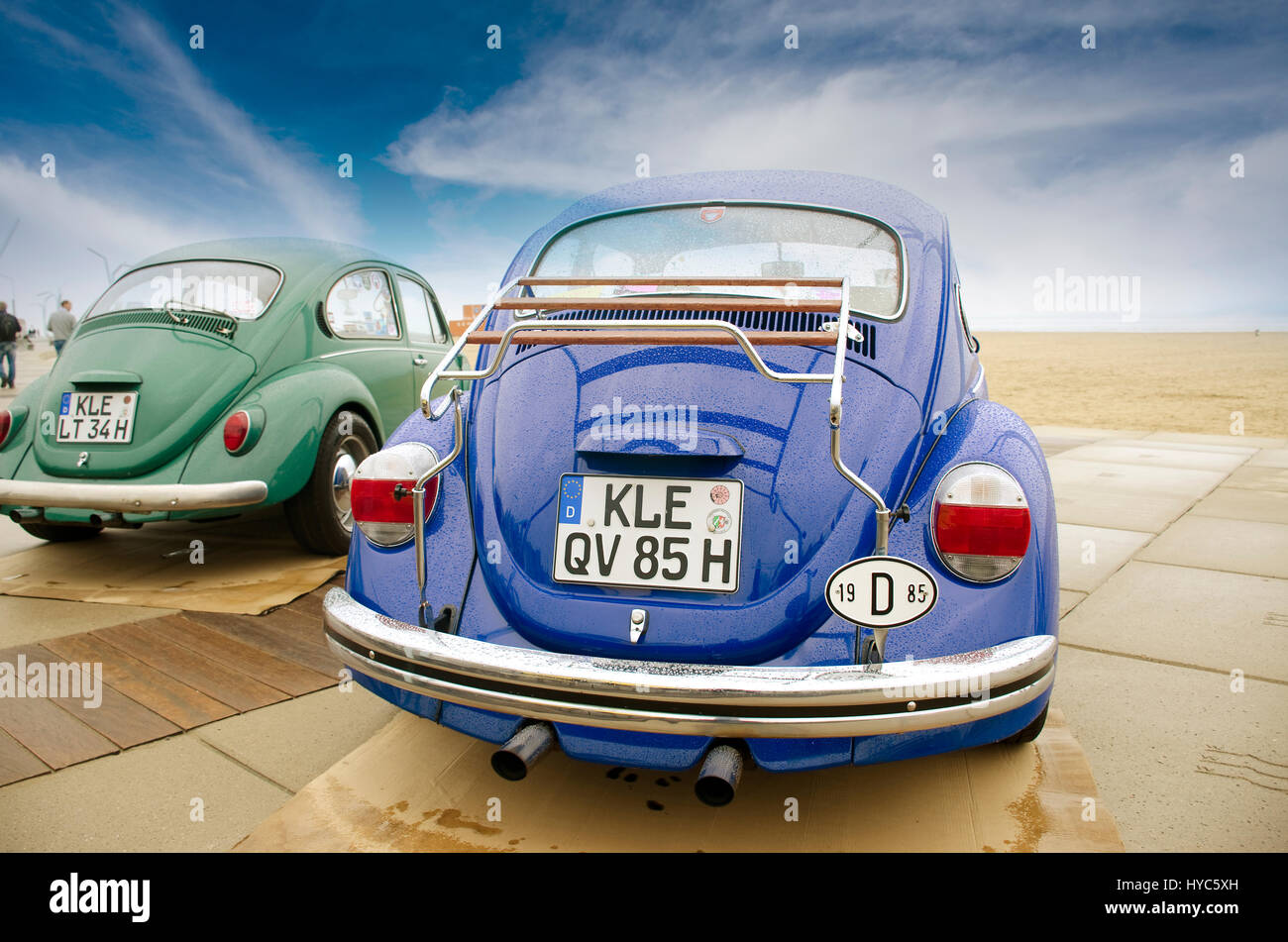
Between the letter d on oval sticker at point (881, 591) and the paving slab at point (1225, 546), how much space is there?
3.58m

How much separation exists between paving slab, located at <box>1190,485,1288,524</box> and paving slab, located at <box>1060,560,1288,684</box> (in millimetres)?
1815

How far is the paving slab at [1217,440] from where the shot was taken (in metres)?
9.79

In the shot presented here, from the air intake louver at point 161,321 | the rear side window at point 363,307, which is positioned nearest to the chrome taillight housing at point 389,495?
the air intake louver at point 161,321

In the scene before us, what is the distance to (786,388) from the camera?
200 centimetres

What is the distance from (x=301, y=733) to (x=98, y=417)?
2489mm

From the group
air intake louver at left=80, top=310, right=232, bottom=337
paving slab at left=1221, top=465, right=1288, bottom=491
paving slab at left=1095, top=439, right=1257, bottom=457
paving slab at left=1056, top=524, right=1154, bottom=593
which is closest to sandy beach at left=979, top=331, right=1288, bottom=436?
paving slab at left=1095, top=439, right=1257, bottom=457

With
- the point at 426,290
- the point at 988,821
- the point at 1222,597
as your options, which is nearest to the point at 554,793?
the point at 988,821

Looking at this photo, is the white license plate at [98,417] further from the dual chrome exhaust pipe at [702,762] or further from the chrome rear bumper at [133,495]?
the dual chrome exhaust pipe at [702,762]

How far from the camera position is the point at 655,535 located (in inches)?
73.2

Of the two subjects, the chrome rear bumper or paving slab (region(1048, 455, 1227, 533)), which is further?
paving slab (region(1048, 455, 1227, 533))

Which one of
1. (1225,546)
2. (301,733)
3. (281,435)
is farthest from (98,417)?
(1225,546)

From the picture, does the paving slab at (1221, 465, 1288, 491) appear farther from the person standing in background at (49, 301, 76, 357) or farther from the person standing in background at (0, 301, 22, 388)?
the person standing in background at (0, 301, 22, 388)

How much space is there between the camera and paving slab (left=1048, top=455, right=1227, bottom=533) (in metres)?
5.55

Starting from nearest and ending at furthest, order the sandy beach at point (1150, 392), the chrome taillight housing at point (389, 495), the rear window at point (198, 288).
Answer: the chrome taillight housing at point (389, 495), the rear window at point (198, 288), the sandy beach at point (1150, 392)
